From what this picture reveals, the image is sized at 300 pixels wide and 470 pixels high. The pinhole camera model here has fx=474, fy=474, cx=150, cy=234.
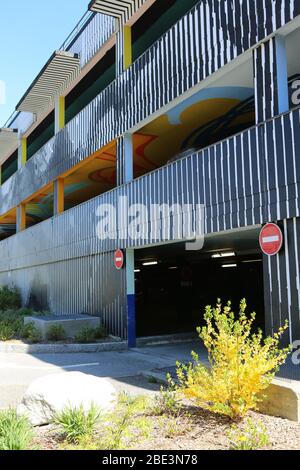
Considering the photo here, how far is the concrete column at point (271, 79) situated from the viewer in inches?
332

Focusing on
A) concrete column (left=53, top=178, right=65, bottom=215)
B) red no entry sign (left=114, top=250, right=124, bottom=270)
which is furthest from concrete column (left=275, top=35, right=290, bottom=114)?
concrete column (left=53, top=178, right=65, bottom=215)

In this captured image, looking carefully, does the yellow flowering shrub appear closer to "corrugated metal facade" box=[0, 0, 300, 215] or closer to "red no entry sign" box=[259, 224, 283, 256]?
"red no entry sign" box=[259, 224, 283, 256]

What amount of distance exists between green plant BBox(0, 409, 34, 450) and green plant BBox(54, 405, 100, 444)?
1.18 ft

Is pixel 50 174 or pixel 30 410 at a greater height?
pixel 50 174

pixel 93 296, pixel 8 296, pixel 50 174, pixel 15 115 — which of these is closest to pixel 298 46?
pixel 93 296

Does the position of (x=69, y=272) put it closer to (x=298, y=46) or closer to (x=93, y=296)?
(x=93, y=296)

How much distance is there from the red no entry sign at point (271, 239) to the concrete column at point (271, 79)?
200 cm

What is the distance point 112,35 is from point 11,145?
1547cm

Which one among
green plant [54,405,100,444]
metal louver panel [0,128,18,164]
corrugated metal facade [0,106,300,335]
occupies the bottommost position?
green plant [54,405,100,444]

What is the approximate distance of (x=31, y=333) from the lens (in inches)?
557

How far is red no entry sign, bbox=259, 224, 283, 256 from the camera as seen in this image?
804cm

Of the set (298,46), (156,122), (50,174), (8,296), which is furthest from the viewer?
(8,296)

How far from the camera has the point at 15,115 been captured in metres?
27.9
